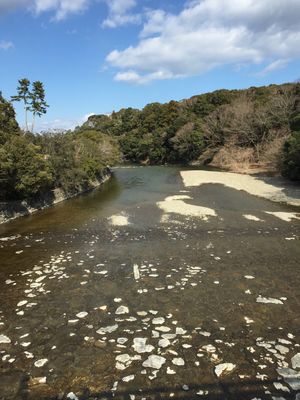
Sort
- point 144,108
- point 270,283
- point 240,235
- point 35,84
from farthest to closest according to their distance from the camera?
1. point 144,108
2. point 35,84
3. point 240,235
4. point 270,283

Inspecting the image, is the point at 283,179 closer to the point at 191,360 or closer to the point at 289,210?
the point at 289,210

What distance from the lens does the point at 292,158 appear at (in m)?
30.0

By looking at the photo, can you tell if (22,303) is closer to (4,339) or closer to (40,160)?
(4,339)

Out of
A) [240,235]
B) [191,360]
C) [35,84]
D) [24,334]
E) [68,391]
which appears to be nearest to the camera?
[68,391]

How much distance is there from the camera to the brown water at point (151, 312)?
6.24m

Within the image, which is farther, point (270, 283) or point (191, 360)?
point (270, 283)

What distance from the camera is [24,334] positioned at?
7.95m

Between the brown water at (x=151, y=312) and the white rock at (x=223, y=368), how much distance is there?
3 cm

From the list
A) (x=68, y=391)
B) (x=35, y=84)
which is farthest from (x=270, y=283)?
(x=35, y=84)

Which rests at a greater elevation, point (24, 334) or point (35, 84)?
point (35, 84)

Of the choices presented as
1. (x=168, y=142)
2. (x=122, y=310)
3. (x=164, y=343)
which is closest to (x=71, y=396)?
(x=164, y=343)

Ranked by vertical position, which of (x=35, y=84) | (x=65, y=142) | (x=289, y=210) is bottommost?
(x=289, y=210)

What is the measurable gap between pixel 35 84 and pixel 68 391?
47.5 metres

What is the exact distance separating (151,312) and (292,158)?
84.2 ft
